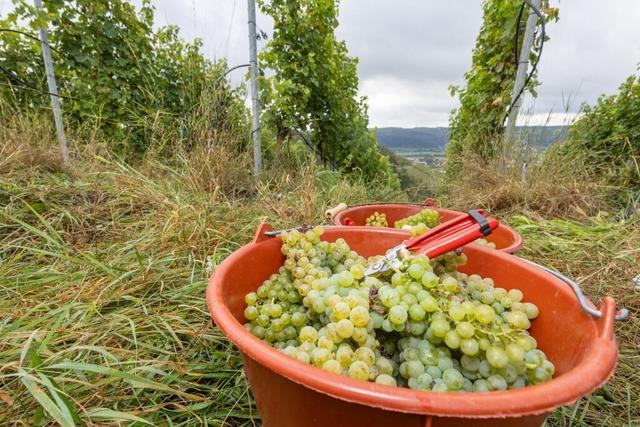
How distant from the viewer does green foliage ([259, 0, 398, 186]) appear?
4.04 metres

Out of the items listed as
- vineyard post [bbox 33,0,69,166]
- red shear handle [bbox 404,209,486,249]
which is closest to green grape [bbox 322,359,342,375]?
red shear handle [bbox 404,209,486,249]

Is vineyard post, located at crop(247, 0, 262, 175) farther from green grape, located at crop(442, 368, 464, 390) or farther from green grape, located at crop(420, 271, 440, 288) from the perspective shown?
green grape, located at crop(442, 368, 464, 390)

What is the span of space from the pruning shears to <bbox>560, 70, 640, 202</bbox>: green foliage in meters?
3.36

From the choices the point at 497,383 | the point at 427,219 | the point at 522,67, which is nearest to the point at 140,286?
the point at 497,383

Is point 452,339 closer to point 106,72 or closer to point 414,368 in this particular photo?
point 414,368

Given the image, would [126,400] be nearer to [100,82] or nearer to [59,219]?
[59,219]

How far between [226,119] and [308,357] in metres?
2.88

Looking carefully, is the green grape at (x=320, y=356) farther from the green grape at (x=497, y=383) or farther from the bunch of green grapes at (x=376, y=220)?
the bunch of green grapes at (x=376, y=220)

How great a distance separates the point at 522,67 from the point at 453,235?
10.1 feet

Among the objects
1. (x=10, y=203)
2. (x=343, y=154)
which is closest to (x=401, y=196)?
(x=343, y=154)

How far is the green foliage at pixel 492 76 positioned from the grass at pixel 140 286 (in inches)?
64.0

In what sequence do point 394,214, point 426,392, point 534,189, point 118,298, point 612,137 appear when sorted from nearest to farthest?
1. point 426,392
2. point 118,298
3. point 394,214
4. point 534,189
5. point 612,137

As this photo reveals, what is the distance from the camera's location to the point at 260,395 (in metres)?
0.64

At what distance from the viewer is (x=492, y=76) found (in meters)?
4.18
